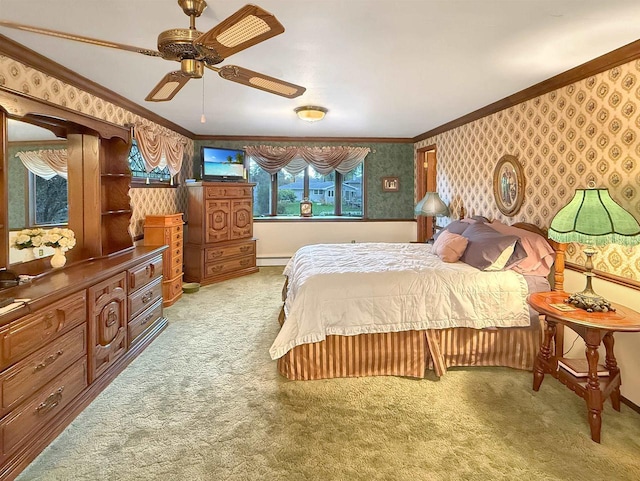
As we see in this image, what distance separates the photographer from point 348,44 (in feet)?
8.78

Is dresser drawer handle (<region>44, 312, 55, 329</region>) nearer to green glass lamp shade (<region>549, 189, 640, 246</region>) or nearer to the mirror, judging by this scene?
the mirror

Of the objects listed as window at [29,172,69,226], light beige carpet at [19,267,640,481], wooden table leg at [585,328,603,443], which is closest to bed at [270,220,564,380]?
light beige carpet at [19,267,640,481]

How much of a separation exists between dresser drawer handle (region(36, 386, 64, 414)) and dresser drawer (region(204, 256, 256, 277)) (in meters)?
3.61

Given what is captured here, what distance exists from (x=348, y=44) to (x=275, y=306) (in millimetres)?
3046

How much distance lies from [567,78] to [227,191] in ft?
14.9

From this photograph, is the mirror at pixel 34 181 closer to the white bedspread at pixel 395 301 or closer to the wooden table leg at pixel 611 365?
the white bedspread at pixel 395 301

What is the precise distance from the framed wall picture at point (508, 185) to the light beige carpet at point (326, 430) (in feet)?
5.83

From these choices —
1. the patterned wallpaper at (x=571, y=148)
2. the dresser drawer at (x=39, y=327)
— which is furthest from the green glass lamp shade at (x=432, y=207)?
the dresser drawer at (x=39, y=327)

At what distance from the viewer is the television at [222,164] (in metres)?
6.38

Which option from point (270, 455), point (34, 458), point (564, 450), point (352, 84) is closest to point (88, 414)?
point (34, 458)

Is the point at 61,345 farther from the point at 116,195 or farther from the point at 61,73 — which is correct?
the point at 61,73

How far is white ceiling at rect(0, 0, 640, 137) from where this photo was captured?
2.17m

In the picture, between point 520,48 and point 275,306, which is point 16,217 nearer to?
point 275,306

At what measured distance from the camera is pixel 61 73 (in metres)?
Result: 3.25
